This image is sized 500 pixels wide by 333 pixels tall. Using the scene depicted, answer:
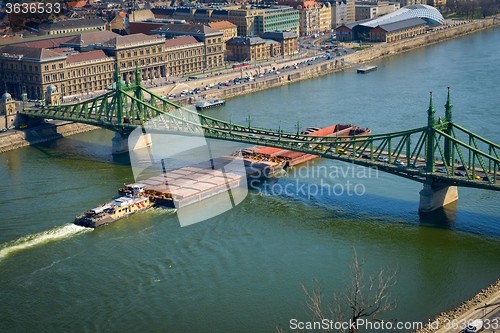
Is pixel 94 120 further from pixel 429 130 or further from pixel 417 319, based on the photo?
pixel 417 319

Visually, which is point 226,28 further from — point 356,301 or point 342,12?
point 356,301

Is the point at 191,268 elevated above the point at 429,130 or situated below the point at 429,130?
below

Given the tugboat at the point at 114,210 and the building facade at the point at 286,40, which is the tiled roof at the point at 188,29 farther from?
the tugboat at the point at 114,210

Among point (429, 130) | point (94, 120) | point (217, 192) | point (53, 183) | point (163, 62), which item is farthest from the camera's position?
point (163, 62)

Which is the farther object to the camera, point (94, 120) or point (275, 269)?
point (94, 120)

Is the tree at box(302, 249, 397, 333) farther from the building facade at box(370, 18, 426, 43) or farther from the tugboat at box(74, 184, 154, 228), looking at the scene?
the building facade at box(370, 18, 426, 43)

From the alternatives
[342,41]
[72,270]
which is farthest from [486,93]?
[72,270]

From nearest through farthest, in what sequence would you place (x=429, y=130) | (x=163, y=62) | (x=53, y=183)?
(x=429, y=130) → (x=53, y=183) → (x=163, y=62)
